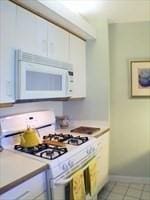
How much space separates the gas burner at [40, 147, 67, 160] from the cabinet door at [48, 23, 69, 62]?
3.01 ft

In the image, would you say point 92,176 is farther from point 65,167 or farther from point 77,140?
point 65,167

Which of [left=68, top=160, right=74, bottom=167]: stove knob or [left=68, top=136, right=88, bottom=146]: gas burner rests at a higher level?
[left=68, top=136, right=88, bottom=146]: gas burner

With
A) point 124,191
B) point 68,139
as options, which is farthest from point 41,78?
point 124,191

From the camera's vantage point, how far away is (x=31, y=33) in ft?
7.71

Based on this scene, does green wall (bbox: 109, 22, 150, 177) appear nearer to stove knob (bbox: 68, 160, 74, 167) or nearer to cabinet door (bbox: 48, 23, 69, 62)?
cabinet door (bbox: 48, 23, 69, 62)

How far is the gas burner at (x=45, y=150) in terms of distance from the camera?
2148mm

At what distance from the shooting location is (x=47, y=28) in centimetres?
262

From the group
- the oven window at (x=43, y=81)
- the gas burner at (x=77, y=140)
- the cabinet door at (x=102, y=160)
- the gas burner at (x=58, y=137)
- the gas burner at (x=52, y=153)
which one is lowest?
the cabinet door at (x=102, y=160)

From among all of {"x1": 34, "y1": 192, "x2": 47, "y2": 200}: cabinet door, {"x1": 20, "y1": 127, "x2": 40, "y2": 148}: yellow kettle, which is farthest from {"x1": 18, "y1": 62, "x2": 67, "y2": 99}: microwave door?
{"x1": 34, "y1": 192, "x2": 47, "y2": 200}: cabinet door

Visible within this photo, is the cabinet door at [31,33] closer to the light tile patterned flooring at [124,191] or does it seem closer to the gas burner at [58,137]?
the gas burner at [58,137]

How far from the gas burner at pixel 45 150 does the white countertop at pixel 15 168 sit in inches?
4.4

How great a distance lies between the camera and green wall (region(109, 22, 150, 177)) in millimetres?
3836

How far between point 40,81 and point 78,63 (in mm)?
1101

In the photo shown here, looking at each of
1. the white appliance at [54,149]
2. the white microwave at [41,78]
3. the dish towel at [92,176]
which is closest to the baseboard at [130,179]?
the white appliance at [54,149]
